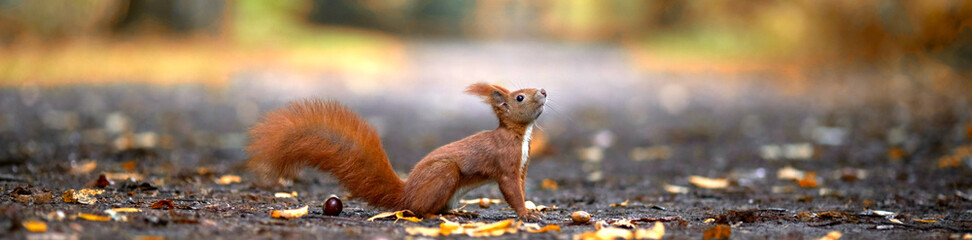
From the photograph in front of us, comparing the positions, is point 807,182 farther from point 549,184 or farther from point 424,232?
point 424,232

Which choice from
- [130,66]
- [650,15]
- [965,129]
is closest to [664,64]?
[650,15]

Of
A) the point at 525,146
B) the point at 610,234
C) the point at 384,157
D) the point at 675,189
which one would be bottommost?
the point at 610,234

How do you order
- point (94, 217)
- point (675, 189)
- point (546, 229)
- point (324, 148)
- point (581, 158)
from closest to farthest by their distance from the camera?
point (94, 217) < point (546, 229) < point (324, 148) < point (675, 189) < point (581, 158)

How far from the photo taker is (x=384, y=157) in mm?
3650

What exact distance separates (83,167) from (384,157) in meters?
2.62

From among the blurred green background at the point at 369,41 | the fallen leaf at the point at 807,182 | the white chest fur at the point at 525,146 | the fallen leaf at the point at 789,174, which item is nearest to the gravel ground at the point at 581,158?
the fallen leaf at the point at 807,182

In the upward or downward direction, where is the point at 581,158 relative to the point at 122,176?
upward

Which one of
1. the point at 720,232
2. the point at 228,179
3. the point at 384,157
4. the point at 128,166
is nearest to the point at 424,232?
the point at 384,157

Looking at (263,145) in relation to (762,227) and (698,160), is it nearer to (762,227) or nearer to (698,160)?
(762,227)

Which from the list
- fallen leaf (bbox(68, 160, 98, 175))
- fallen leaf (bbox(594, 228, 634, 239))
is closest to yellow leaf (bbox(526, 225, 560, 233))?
fallen leaf (bbox(594, 228, 634, 239))

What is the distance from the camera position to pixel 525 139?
12.1ft

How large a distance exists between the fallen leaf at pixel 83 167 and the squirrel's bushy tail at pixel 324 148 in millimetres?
2165

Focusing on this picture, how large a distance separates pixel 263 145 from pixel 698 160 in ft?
14.5

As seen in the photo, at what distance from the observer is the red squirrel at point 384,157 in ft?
11.4
